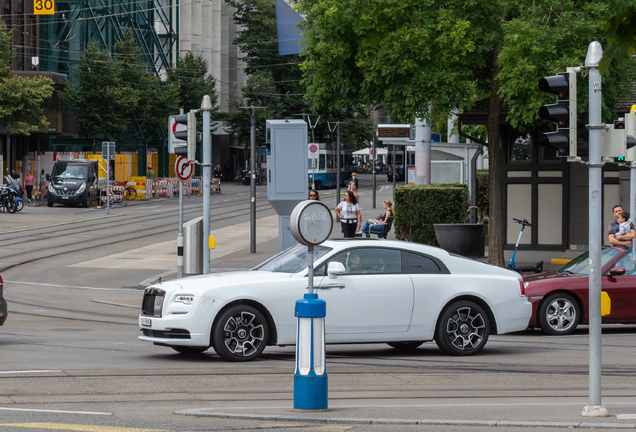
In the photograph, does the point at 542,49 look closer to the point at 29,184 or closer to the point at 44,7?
the point at 44,7

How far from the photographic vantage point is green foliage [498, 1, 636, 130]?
1692 centimetres

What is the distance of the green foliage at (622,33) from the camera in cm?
417

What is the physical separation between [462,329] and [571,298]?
326 cm

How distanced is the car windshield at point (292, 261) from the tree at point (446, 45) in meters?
7.29

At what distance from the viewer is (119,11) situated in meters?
67.1

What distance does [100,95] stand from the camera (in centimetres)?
5800

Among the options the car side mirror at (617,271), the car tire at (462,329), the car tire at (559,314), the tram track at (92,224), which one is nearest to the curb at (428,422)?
the car tire at (462,329)

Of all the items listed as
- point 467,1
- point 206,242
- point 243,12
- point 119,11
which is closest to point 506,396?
point 206,242

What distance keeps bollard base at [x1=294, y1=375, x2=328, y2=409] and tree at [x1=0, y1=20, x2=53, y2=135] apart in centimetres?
3842

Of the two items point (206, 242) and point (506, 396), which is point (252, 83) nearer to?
point (206, 242)

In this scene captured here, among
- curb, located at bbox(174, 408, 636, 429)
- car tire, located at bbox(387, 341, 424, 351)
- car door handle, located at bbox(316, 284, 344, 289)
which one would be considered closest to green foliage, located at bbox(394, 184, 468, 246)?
car tire, located at bbox(387, 341, 424, 351)

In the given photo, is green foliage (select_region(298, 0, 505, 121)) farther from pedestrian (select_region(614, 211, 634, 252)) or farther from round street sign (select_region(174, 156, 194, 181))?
pedestrian (select_region(614, 211, 634, 252))

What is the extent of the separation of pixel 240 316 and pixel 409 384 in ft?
6.79

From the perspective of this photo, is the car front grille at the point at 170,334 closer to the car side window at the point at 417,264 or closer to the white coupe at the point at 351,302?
the white coupe at the point at 351,302
